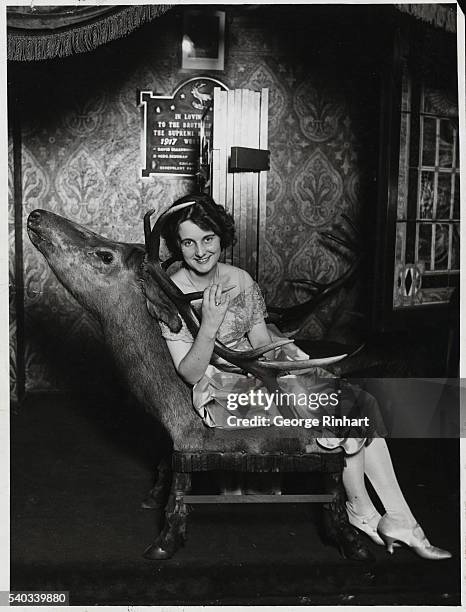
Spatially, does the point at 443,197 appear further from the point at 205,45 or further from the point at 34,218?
the point at 34,218

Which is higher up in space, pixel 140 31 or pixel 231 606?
pixel 140 31

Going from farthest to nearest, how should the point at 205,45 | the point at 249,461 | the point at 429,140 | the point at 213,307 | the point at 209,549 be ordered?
1. the point at 205,45
2. the point at 429,140
3. the point at 209,549
4. the point at 249,461
5. the point at 213,307

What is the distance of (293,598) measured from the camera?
2.09 meters

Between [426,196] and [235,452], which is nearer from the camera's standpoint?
[235,452]

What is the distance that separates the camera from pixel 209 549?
223 centimetres

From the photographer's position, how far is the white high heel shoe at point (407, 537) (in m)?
2.18

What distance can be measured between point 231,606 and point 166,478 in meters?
0.64

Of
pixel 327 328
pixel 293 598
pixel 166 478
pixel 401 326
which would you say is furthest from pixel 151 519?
pixel 327 328

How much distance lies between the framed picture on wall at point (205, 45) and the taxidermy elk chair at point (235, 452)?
2.05 m

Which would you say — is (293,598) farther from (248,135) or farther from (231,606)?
(248,135)

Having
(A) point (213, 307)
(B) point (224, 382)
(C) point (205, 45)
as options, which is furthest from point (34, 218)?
(C) point (205, 45)

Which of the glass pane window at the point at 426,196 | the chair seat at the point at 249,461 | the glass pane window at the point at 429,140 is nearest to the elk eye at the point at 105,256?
the chair seat at the point at 249,461

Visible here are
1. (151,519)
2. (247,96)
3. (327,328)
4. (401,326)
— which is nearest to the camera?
(151,519)

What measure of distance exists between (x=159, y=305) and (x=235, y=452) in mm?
459
